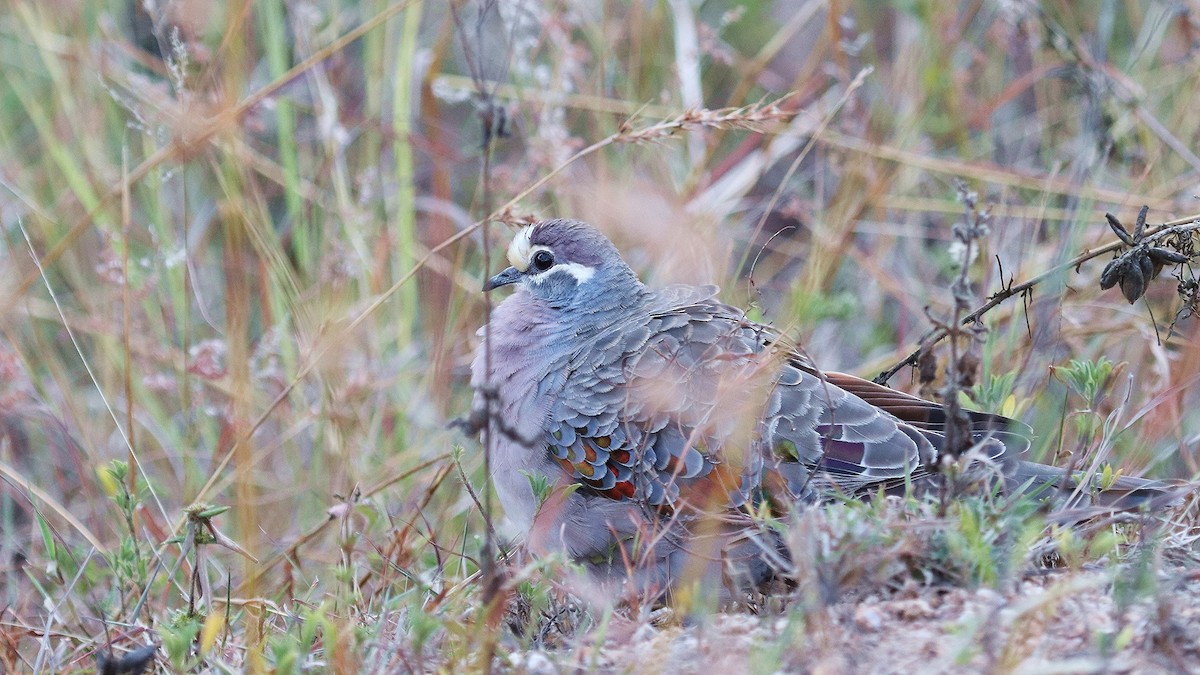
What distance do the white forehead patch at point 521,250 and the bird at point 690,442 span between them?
1.15 ft

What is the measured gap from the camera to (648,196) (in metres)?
4.71

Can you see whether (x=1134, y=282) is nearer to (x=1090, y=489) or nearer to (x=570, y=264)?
(x=1090, y=489)

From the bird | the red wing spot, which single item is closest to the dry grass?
the bird

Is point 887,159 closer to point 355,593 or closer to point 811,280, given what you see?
point 811,280

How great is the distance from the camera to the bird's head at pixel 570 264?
3975 millimetres

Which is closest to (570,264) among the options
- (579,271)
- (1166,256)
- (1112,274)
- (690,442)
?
(579,271)

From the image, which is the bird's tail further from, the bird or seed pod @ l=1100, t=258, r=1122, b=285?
seed pod @ l=1100, t=258, r=1122, b=285

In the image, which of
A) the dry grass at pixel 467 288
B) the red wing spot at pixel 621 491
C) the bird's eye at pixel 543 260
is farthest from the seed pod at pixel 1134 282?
the bird's eye at pixel 543 260

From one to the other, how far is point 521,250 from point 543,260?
86 mm

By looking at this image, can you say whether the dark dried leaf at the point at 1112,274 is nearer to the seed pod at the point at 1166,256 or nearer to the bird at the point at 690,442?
the seed pod at the point at 1166,256

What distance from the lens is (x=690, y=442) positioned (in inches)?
113

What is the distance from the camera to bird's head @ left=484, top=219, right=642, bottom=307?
397 centimetres

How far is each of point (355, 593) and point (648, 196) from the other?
2.29 m

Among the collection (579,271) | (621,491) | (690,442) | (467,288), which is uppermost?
(579,271)
